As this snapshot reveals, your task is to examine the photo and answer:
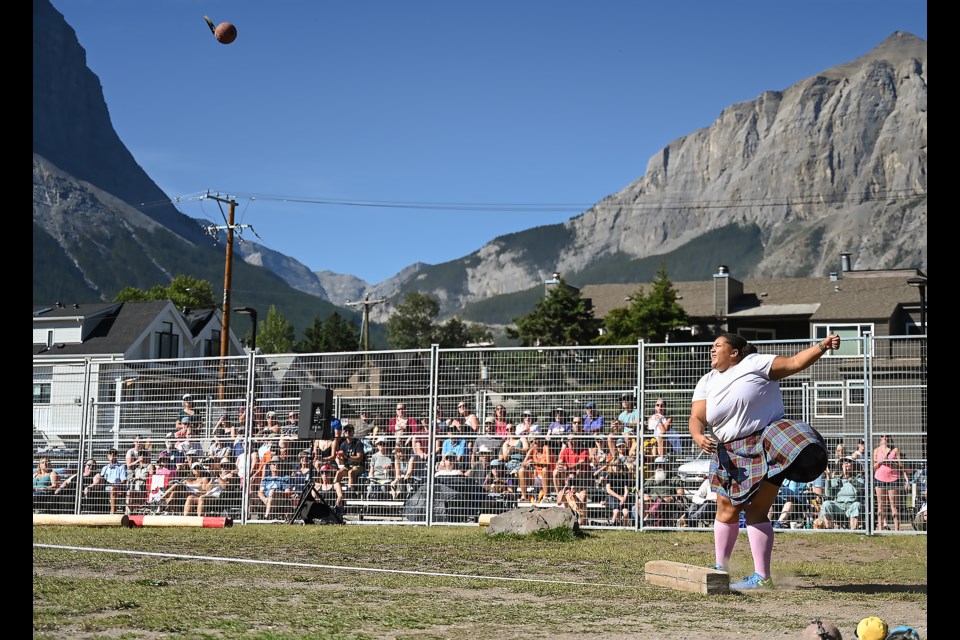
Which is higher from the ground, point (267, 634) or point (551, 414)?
point (551, 414)

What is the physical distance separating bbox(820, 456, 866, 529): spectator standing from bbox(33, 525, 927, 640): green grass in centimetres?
132

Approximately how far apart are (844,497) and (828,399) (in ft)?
4.07

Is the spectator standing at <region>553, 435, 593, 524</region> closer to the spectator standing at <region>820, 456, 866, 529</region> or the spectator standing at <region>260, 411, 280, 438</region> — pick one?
the spectator standing at <region>820, 456, 866, 529</region>

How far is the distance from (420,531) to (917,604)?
307 inches

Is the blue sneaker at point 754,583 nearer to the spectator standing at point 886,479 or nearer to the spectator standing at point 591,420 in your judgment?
the spectator standing at point 886,479

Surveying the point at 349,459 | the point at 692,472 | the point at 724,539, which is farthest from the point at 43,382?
the point at 724,539

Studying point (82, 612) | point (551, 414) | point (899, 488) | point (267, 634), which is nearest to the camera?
point (267, 634)

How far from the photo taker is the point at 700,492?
13383 mm

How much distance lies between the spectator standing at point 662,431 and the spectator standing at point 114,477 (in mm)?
8200

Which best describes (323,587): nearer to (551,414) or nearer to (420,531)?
(420,531)

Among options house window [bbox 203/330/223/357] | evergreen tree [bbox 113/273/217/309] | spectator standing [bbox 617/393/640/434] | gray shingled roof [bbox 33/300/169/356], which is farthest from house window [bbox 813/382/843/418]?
evergreen tree [bbox 113/273/217/309]
